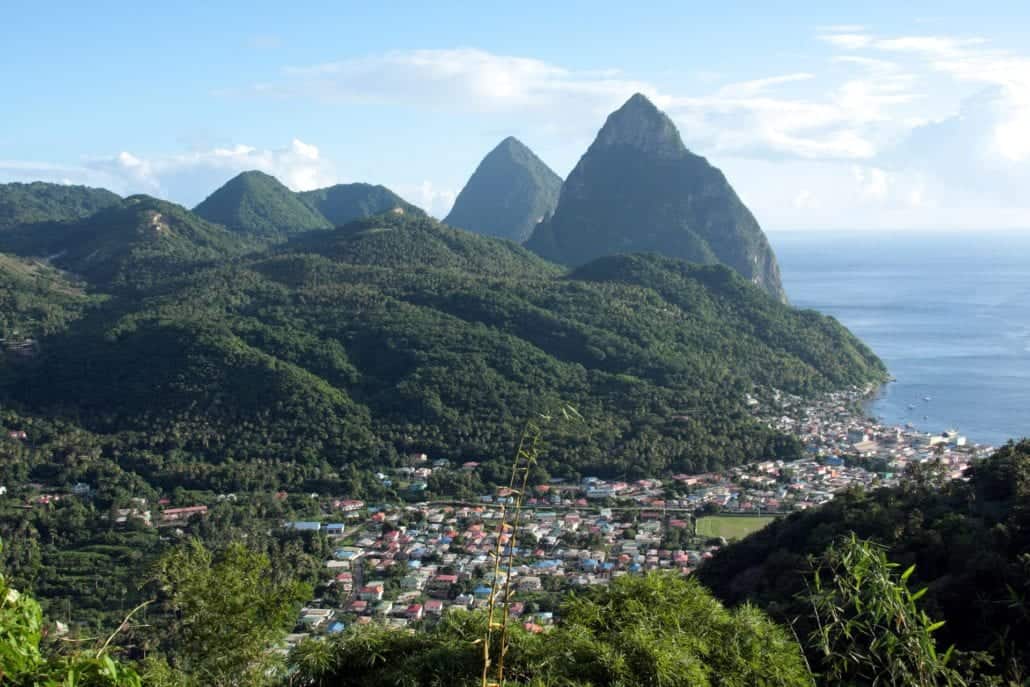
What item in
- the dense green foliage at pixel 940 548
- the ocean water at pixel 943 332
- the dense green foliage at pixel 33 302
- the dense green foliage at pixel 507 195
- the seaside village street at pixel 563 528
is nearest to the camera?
the dense green foliage at pixel 940 548

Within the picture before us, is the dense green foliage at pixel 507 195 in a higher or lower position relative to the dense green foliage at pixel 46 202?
higher

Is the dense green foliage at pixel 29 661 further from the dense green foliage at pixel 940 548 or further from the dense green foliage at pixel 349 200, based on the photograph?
the dense green foliage at pixel 349 200

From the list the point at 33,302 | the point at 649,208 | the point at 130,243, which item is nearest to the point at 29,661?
the point at 33,302

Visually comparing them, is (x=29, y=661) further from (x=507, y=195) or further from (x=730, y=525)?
(x=507, y=195)

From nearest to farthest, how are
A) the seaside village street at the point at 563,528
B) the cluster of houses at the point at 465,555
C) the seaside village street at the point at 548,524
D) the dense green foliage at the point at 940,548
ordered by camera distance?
the dense green foliage at the point at 940,548 → the cluster of houses at the point at 465,555 → the seaside village street at the point at 563,528 → the seaside village street at the point at 548,524

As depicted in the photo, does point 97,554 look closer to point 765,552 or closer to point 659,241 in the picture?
point 765,552

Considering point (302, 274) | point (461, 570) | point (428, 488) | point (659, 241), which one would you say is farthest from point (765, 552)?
point (659, 241)

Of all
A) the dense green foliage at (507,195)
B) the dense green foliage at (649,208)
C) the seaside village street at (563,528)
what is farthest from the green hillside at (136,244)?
the dense green foliage at (507,195)
